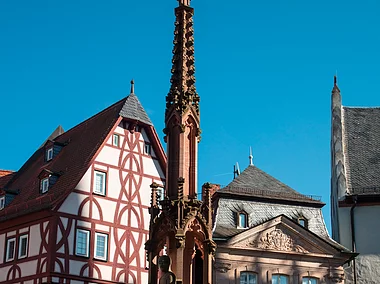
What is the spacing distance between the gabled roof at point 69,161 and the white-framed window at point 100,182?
0.67 m

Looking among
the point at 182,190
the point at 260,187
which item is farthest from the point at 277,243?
Answer: the point at 182,190

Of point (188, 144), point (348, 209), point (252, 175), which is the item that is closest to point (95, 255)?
point (252, 175)

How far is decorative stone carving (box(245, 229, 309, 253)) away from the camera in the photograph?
2652cm

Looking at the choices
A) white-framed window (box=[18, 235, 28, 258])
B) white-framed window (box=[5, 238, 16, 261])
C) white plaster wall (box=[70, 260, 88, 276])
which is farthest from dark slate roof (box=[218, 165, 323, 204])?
white-framed window (box=[5, 238, 16, 261])

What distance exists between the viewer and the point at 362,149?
102 ft

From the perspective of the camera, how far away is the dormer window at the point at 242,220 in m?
27.2

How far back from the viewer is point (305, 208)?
28578 millimetres

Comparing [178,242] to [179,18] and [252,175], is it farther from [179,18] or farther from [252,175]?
[252,175]

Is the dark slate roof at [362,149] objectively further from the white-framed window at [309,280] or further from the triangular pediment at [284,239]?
the white-framed window at [309,280]

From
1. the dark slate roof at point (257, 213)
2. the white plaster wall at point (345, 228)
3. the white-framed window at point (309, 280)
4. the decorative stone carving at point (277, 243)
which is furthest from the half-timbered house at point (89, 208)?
the white plaster wall at point (345, 228)

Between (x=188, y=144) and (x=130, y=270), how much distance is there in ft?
49.6

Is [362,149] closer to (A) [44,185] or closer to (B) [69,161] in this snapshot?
(B) [69,161]

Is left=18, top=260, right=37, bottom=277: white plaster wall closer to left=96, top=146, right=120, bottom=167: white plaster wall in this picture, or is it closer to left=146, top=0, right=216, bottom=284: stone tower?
left=96, top=146, right=120, bottom=167: white plaster wall

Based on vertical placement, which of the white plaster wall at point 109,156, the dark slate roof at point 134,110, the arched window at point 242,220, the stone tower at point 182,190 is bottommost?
the stone tower at point 182,190
